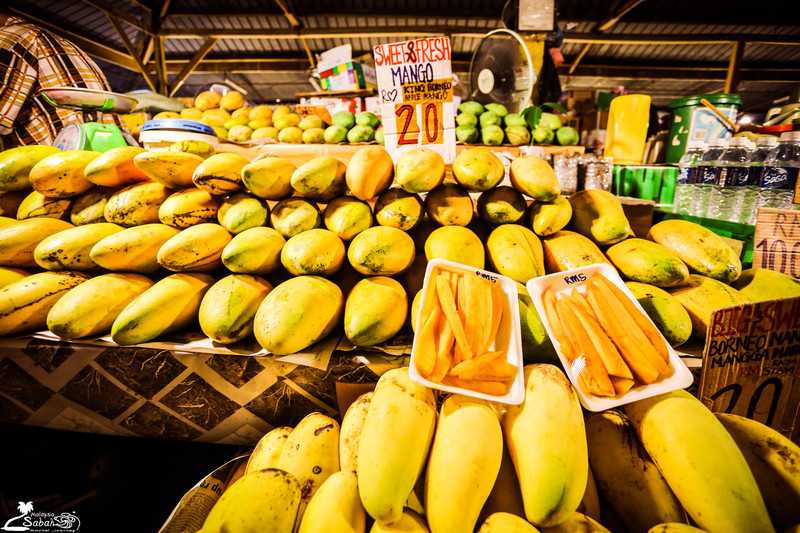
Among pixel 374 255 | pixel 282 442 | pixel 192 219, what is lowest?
pixel 282 442

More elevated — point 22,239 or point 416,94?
point 416,94

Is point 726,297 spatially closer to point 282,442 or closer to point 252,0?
point 282,442

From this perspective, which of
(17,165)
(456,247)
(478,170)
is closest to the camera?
(456,247)

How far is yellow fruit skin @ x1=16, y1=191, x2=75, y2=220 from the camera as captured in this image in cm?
157

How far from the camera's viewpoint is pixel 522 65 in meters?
3.15

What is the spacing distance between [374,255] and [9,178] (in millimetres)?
1928

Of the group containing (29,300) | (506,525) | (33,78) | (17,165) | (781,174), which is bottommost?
(506,525)

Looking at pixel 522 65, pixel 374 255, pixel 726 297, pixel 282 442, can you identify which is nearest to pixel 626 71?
pixel 522 65

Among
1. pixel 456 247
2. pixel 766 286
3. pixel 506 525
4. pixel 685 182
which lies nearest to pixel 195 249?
pixel 456 247

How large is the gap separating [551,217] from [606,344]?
62 cm

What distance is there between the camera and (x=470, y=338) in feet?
3.06

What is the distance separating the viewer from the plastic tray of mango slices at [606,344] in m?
0.87

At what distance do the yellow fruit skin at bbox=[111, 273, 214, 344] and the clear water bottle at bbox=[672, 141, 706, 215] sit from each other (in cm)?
297

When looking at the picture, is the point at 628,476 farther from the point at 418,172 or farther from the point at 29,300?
the point at 29,300
